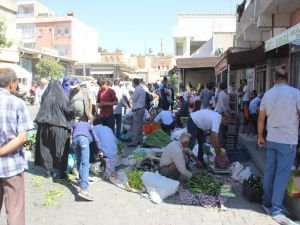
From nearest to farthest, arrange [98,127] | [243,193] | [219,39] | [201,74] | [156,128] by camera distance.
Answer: [243,193] → [98,127] → [156,128] → [219,39] → [201,74]

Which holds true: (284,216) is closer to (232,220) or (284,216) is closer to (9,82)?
(232,220)

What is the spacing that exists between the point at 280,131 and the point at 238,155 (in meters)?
4.00

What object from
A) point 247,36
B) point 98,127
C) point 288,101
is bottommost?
point 98,127

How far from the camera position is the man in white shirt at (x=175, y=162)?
670 cm

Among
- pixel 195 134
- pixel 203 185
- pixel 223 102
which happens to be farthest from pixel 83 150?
pixel 223 102

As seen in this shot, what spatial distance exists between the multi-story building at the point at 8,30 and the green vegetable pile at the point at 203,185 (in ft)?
81.6

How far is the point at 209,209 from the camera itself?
594cm

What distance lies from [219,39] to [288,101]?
27783 millimetres

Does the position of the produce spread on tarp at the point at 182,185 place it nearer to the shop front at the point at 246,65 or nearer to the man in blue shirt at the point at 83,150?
the man in blue shirt at the point at 83,150

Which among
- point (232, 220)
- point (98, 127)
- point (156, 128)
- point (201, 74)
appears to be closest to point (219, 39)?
point (201, 74)

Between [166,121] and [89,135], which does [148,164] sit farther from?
[166,121]

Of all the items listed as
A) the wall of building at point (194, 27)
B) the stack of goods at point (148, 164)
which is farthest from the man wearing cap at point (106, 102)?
the wall of building at point (194, 27)

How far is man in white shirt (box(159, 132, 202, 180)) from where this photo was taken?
6.70 m

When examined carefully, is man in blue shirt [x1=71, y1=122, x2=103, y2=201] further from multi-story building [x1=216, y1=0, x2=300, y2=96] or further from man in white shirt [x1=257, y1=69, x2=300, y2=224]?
multi-story building [x1=216, y1=0, x2=300, y2=96]
